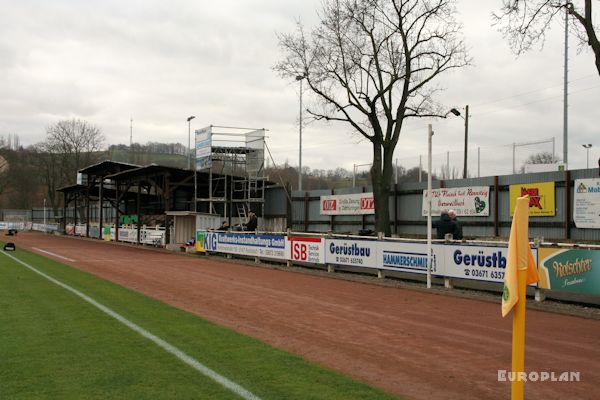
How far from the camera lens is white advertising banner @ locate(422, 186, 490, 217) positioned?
25202 millimetres

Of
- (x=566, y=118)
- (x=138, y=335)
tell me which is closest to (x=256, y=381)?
(x=138, y=335)

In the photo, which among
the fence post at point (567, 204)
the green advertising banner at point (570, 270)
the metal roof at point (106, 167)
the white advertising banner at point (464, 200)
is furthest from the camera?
the metal roof at point (106, 167)

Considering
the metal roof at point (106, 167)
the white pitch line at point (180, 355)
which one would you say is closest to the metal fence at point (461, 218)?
the metal roof at point (106, 167)

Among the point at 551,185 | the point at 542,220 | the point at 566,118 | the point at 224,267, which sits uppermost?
the point at 566,118

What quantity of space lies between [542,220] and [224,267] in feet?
42.4

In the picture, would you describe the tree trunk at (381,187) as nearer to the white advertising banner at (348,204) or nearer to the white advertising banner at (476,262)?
the white advertising banner at (348,204)

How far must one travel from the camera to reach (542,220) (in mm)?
22531

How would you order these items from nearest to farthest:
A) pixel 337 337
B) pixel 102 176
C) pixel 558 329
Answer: pixel 337 337
pixel 558 329
pixel 102 176

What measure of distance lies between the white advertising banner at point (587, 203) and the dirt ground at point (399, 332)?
9464 millimetres

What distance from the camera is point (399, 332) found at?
368 inches

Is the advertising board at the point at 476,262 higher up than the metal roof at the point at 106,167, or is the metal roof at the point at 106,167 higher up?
the metal roof at the point at 106,167

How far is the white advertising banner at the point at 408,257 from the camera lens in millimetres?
15492

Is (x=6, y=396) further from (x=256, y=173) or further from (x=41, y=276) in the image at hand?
(x=256, y=173)

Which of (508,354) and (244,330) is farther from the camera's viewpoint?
(244,330)
